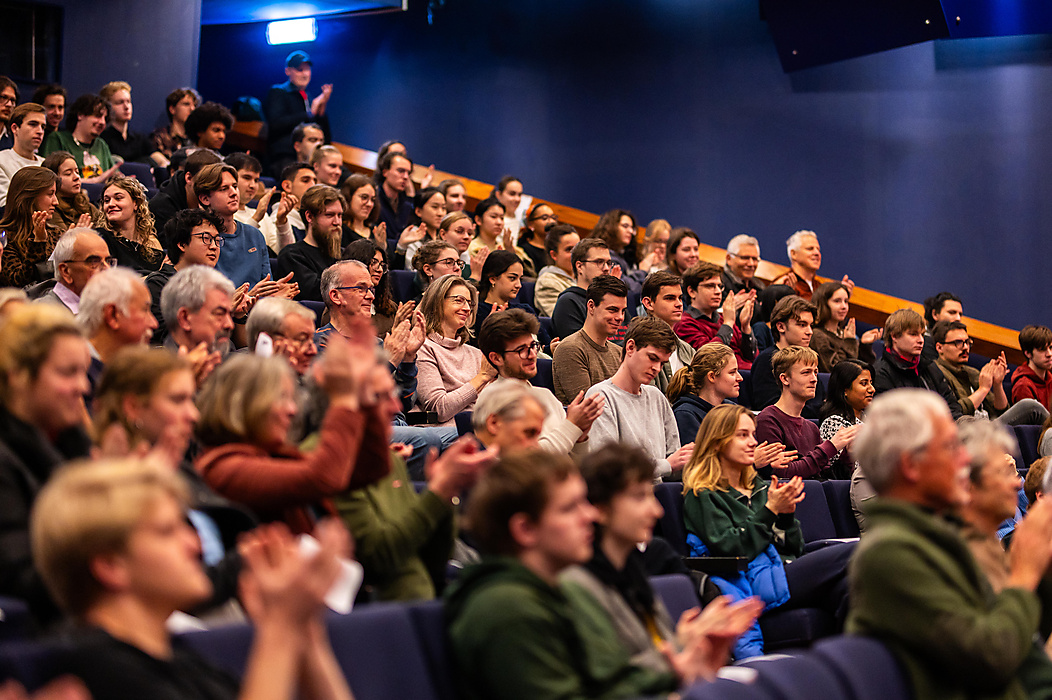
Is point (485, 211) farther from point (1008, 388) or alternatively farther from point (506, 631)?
point (506, 631)

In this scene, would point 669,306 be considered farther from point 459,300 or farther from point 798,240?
point 798,240

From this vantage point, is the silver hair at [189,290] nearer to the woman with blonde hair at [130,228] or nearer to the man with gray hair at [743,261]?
the woman with blonde hair at [130,228]

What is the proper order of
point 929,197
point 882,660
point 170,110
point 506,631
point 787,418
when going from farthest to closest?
1. point 929,197
2. point 170,110
3. point 787,418
4. point 882,660
5. point 506,631

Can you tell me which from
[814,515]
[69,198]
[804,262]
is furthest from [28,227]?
[804,262]

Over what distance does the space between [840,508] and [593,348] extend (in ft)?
3.01

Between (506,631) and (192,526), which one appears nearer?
(506,631)

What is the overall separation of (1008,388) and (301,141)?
389 cm

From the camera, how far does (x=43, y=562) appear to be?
106 cm

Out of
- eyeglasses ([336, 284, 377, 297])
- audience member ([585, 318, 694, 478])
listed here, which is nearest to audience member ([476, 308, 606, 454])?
audience member ([585, 318, 694, 478])

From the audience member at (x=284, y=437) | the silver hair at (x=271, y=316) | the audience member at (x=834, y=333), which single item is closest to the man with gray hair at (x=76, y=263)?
the silver hair at (x=271, y=316)

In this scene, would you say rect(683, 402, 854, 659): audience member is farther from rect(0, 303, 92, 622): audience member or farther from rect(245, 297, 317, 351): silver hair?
rect(0, 303, 92, 622): audience member

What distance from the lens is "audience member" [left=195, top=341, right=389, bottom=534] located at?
158 cm

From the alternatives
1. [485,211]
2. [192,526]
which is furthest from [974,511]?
[485,211]

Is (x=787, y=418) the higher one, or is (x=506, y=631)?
(x=506, y=631)
